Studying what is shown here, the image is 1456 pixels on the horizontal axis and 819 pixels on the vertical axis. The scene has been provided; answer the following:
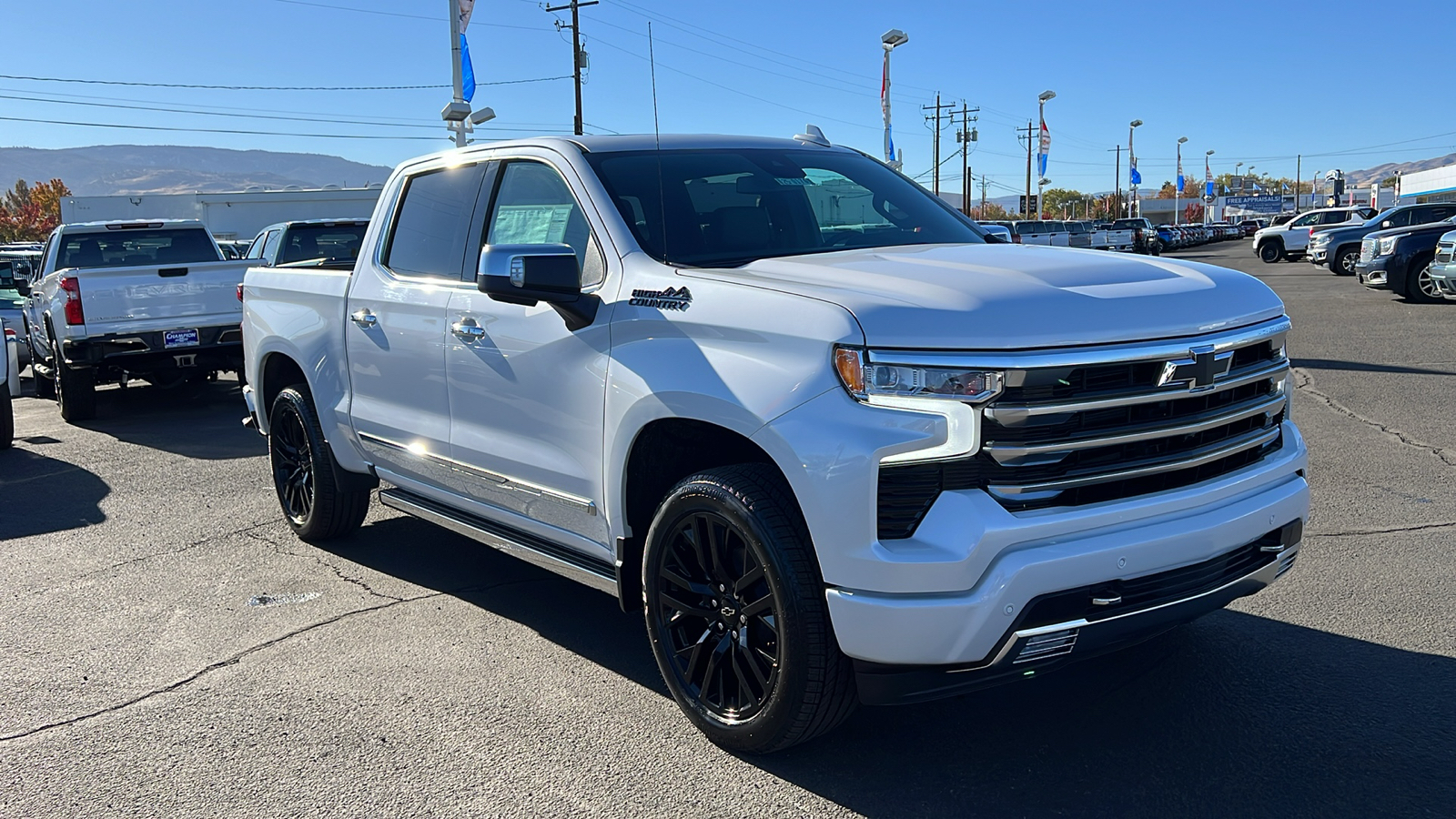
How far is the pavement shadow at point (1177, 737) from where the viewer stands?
3293 mm

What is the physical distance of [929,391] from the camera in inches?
121

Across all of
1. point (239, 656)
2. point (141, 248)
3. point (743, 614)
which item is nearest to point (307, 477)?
point (239, 656)

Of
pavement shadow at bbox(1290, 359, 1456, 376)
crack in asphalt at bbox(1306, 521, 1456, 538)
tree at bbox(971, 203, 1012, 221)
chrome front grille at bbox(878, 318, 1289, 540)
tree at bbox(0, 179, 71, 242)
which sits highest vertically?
tree at bbox(0, 179, 71, 242)

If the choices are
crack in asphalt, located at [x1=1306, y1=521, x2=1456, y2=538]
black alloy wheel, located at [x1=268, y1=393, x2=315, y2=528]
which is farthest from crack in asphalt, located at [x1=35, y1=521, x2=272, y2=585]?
crack in asphalt, located at [x1=1306, y1=521, x2=1456, y2=538]

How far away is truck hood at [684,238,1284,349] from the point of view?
10.2 ft

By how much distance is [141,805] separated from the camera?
3.50 meters

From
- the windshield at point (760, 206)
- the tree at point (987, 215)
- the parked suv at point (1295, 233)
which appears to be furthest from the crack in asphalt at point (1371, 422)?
the tree at point (987, 215)

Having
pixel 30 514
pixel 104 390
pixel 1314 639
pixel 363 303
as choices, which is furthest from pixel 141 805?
pixel 104 390

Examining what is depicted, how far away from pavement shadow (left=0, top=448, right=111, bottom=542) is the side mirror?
4542 millimetres

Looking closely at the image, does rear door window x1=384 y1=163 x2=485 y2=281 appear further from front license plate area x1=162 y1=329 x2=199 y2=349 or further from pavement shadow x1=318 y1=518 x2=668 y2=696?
front license plate area x1=162 y1=329 x2=199 y2=349

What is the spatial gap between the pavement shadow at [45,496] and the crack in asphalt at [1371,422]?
8.61m

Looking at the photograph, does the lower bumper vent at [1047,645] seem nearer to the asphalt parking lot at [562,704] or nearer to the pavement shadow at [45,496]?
the asphalt parking lot at [562,704]

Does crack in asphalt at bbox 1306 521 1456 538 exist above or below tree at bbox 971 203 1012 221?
below

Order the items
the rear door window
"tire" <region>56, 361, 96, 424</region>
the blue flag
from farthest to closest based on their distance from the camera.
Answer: the blue flag → "tire" <region>56, 361, 96, 424</region> → the rear door window
